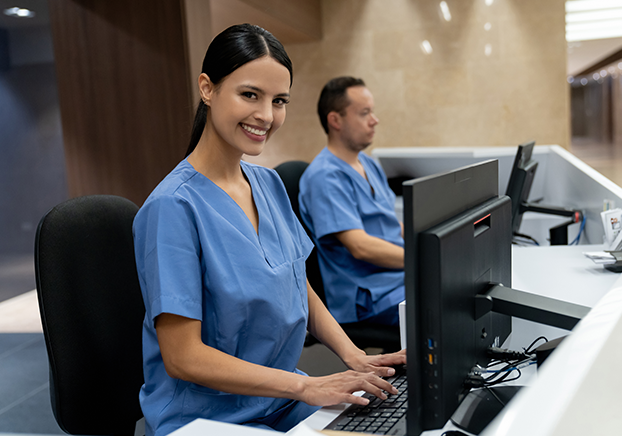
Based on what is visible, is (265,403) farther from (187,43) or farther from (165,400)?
(187,43)

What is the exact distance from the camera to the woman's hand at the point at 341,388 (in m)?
0.86

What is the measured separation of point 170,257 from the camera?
2.90 ft

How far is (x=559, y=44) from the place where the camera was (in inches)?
184

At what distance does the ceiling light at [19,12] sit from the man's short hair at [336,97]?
1414mm

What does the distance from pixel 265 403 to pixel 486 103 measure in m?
4.52

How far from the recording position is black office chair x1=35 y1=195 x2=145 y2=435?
101cm

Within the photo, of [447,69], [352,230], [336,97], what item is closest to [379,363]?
[352,230]

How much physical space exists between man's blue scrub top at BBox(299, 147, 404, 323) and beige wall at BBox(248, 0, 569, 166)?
10.3 feet

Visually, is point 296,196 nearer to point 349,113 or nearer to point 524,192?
point 349,113

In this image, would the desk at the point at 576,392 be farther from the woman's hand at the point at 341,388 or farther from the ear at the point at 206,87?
the ear at the point at 206,87

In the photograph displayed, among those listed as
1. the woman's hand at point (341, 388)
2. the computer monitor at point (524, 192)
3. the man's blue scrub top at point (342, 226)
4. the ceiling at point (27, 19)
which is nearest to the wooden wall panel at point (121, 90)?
the ceiling at point (27, 19)

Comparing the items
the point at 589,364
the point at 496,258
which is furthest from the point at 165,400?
the point at 589,364

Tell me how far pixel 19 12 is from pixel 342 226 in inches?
70.6

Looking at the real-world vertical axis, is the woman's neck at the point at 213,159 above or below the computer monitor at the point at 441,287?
above
